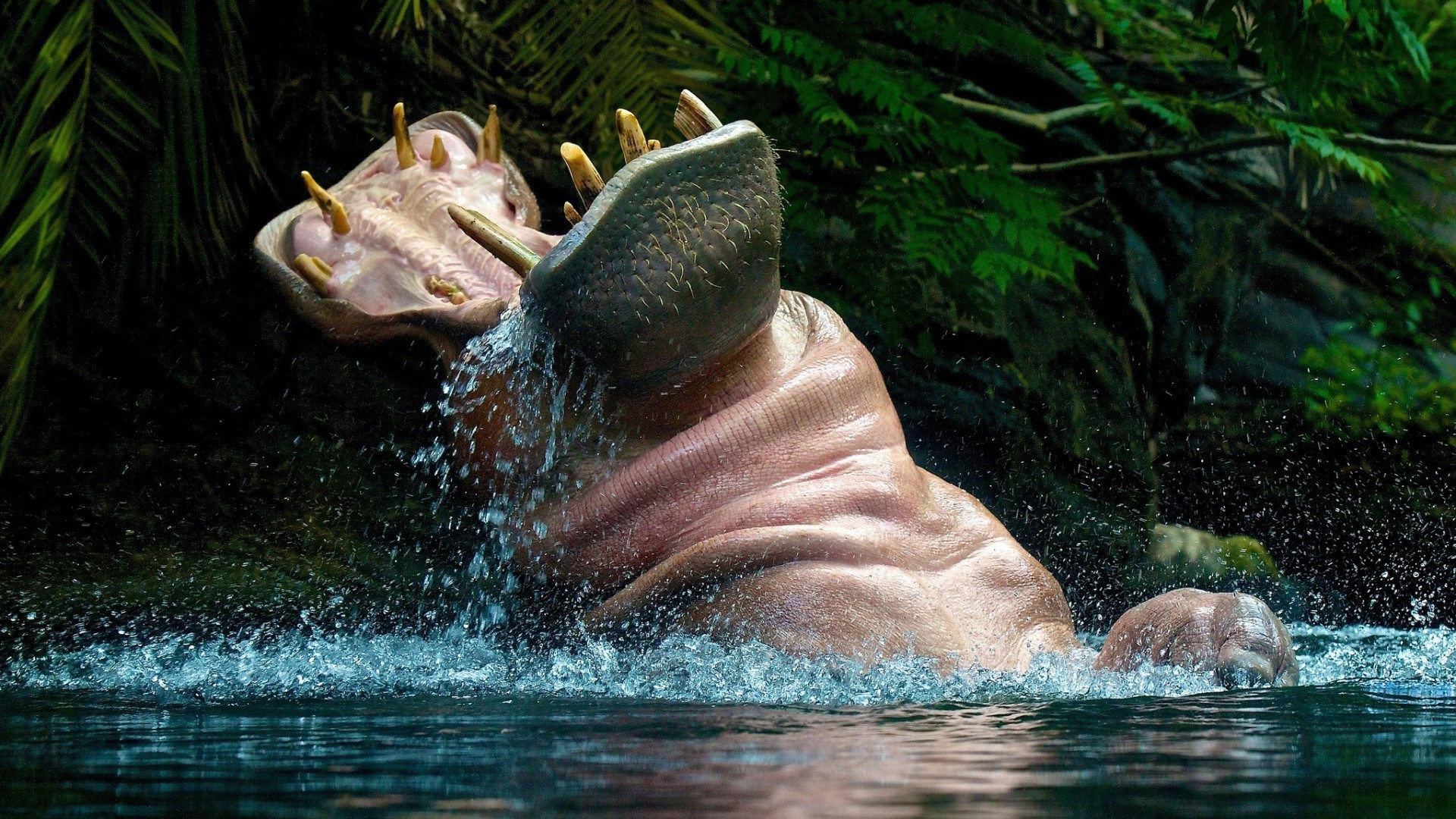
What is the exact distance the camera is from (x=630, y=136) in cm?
268

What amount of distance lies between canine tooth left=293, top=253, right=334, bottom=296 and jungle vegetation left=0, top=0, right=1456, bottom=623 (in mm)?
741

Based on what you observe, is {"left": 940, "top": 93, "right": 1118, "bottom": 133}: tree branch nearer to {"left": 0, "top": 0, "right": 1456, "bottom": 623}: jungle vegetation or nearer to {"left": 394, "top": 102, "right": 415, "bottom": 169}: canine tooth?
{"left": 0, "top": 0, "right": 1456, "bottom": 623}: jungle vegetation

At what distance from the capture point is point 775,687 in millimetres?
2260

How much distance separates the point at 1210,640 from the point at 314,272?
1.87 m

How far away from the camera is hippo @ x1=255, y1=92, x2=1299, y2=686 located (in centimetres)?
257

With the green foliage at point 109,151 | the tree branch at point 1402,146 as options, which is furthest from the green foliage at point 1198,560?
the green foliage at point 109,151

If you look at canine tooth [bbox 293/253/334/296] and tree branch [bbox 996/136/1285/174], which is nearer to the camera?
canine tooth [bbox 293/253/334/296]

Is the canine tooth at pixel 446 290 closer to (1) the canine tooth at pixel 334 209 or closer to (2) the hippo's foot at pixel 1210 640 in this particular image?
(1) the canine tooth at pixel 334 209

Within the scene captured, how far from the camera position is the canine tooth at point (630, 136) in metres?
2.67

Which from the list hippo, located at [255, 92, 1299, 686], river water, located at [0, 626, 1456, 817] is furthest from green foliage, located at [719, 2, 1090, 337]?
river water, located at [0, 626, 1456, 817]

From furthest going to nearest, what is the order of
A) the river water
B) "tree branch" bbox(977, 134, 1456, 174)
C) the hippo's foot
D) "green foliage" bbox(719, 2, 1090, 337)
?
"tree branch" bbox(977, 134, 1456, 174) → "green foliage" bbox(719, 2, 1090, 337) → the hippo's foot → the river water

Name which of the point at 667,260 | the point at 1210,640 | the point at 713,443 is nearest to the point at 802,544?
the point at 713,443

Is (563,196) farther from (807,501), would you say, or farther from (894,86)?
(807,501)

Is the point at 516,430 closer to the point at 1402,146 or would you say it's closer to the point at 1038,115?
the point at 1038,115
